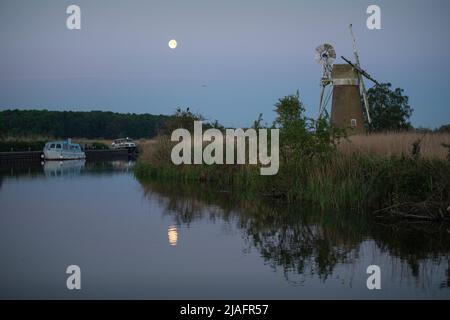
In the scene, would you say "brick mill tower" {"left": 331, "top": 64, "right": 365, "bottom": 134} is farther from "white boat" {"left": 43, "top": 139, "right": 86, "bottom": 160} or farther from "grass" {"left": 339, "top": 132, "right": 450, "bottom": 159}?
"white boat" {"left": 43, "top": 139, "right": 86, "bottom": 160}

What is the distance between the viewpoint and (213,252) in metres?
11.9

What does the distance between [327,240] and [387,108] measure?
3365cm

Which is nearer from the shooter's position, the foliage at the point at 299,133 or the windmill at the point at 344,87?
the foliage at the point at 299,133

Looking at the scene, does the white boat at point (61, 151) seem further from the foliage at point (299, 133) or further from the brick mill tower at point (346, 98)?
the foliage at point (299, 133)

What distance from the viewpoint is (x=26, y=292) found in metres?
9.12

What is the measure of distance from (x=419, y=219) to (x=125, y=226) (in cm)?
678

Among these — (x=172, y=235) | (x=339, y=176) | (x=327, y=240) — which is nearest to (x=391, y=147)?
(x=339, y=176)

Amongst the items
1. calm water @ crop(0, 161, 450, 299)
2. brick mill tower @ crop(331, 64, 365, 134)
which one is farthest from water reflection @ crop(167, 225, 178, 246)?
brick mill tower @ crop(331, 64, 365, 134)

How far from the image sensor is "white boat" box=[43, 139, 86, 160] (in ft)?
175

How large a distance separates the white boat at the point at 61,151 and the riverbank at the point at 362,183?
31.5 metres

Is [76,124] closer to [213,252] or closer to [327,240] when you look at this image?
[327,240]

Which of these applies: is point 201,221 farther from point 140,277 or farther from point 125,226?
point 140,277

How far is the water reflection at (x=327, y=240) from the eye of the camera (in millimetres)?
10398

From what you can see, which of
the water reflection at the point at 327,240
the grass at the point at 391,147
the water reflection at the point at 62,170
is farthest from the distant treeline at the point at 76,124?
the water reflection at the point at 327,240
